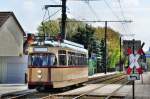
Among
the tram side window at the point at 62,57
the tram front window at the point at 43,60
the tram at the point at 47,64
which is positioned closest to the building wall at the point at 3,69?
the tram at the point at 47,64

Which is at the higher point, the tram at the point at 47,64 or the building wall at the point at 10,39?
the building wall at the point at 10,39

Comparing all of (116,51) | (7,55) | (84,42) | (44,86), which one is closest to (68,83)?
(44,86)

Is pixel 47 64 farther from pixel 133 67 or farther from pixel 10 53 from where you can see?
pixel 10 53

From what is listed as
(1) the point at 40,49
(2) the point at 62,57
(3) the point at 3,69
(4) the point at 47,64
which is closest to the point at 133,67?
(4) the point at 47,64

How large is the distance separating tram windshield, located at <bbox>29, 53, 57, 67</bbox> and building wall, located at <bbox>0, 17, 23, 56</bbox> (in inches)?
816

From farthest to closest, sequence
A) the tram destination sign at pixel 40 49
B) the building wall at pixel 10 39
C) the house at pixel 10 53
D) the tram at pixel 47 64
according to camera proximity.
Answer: the building wall at pixel 10 39 < the house at pixel 10 53 < the tram destination sign at pixel 40 49 < the tram at pixel 47 64

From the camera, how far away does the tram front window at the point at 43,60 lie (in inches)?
1356

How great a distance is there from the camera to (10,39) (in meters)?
57.0

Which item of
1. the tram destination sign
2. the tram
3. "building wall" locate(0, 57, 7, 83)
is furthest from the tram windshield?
"building wall" locate(0, 57, 7, 83)

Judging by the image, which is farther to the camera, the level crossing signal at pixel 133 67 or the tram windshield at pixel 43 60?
the tram windshield at pixel 43 60

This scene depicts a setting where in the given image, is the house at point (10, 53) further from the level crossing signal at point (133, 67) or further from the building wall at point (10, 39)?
the level crossing signal at point (133, 67)

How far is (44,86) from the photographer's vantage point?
34.4 metres

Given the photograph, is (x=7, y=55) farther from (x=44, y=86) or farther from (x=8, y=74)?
(x=44, y=86)

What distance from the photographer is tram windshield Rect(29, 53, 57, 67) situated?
34406mm
